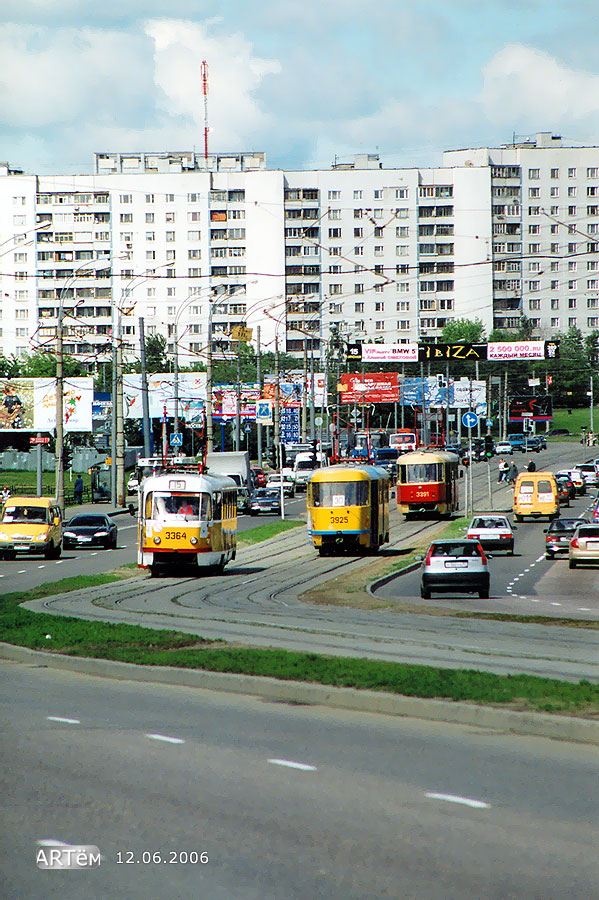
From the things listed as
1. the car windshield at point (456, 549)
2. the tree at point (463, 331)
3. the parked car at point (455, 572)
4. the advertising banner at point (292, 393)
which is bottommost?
the parked car at point (455, 572)

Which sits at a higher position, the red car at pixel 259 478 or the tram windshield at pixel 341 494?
the tram windshield at pixel 341 494

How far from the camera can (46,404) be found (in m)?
58.8

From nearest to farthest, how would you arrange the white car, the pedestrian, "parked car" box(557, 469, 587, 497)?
the pedestrian
"parked car" box(557, 469, 587, 497)
the white car

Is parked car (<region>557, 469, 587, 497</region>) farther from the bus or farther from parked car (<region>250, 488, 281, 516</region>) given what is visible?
parked car (<region>250, 488, 281, 516</region>)

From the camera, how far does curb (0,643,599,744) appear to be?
981 centimetres

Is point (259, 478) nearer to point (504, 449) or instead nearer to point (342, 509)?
point (504, 449)

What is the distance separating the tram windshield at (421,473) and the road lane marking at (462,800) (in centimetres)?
4796

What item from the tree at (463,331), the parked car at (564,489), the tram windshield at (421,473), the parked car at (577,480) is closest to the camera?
the tram windshield at (421,473)

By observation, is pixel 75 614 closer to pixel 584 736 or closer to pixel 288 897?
pixel 584 736

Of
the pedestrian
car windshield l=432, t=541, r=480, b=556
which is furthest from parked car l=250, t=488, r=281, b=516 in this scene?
car windshield l=432, t=541, r=480, b=556

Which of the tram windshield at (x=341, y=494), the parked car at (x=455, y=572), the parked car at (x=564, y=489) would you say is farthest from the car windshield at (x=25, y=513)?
the parked car at (x=564, y=489)

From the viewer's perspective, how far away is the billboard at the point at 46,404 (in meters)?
60.9

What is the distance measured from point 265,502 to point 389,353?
1080cm

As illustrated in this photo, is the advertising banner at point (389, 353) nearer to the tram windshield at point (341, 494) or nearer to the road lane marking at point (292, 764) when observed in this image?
the tram windshield at point (341, 494)
